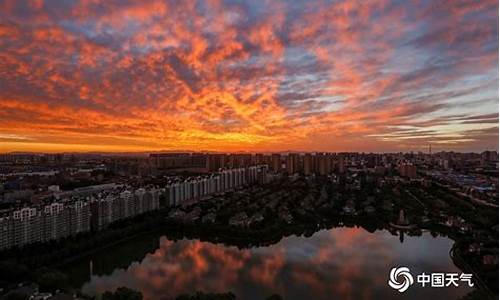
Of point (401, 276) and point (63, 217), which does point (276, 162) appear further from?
point (401, 276)

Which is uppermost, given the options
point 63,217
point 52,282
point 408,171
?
point 408,171

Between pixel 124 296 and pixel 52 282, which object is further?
pixel 52 282

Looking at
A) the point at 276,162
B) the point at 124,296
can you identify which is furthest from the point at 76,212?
the point at 276,162

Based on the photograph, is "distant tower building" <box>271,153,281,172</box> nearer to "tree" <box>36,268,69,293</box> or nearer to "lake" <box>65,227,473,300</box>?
"lake" <box>65,227,473,300</box>

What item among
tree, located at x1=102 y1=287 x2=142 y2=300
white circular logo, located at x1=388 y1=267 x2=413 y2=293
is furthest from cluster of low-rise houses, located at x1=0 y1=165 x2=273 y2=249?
white circular logo, located at x1=388 y1=267 x2=413 y2=293

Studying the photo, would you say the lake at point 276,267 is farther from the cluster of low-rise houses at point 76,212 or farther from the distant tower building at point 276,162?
the distant tower building at point 276,162

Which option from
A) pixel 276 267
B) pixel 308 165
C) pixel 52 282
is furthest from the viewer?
pixel 308 165

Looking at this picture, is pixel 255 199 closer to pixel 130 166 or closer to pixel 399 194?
pixel 399 194

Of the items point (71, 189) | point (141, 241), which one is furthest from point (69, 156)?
point (141, 241)

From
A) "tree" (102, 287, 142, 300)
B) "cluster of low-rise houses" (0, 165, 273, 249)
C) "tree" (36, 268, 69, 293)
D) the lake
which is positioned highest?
"cluster of low-rise houses" (0, 165, 273, 249)

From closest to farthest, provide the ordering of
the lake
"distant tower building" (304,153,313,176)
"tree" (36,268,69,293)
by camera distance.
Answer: "tree" (36,268,69,293)
the lake
"distant tower building" (304,153,313,176)

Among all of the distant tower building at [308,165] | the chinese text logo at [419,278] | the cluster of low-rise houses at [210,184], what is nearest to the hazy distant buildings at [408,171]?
the distant tower building at [308,165]
